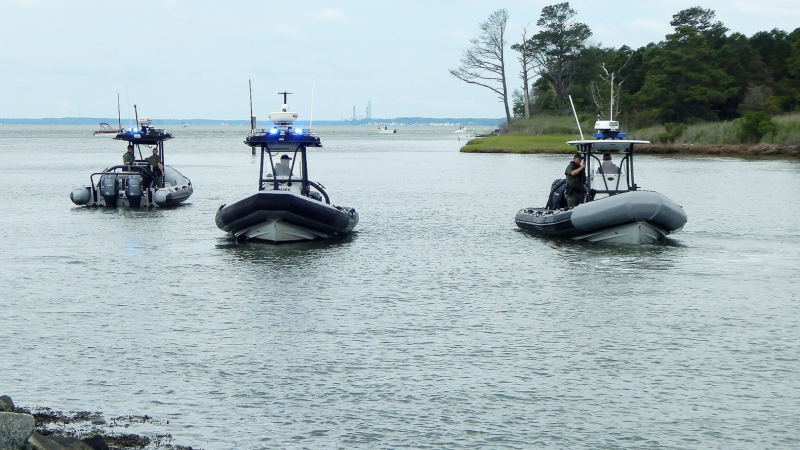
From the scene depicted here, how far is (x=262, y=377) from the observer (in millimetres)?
12961

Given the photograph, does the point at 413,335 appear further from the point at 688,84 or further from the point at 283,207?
the point at 688,84

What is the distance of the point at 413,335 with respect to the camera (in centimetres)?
1539

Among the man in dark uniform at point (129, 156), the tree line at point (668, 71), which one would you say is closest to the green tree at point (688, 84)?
the tree line at point (668, 71)

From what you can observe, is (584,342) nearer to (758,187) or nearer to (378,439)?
(378,439)

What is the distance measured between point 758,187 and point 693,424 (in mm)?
35387

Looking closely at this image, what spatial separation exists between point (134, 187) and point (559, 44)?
243 feet

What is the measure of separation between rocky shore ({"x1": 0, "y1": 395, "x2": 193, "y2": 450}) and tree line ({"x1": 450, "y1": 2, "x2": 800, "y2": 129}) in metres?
66.9

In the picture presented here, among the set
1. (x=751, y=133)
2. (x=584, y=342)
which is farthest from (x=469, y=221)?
(x=751, y=133)

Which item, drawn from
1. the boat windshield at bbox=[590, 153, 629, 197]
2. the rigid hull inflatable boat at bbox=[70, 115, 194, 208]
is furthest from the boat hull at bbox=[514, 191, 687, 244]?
the rigid hull inflatable boat at bbox=[70, 115, 194, 208]

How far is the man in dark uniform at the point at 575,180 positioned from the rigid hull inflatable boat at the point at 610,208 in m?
0.11

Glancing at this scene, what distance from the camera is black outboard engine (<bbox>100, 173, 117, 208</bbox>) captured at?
35438 mm

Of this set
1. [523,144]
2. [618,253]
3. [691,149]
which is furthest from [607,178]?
[523,144]

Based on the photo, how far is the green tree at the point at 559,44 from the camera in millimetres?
102625

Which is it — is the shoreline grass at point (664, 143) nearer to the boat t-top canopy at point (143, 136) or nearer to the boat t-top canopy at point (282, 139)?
the boat t-top canopy at point (143, 136)
